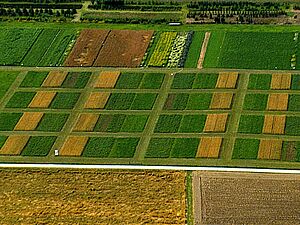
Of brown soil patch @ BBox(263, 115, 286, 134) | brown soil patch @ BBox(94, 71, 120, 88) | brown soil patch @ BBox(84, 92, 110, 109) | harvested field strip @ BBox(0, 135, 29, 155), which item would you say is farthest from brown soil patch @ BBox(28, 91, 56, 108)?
brown soil patch @ BBox(263, 115, 286, 134)

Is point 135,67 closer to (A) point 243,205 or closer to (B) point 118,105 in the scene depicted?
(B) point 118,105

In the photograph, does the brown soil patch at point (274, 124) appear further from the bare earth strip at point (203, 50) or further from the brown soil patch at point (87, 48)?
the brown soil patch at point (87, 48)

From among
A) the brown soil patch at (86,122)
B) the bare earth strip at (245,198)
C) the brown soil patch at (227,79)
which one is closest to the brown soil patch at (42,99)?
the brown soil patch at (86,122)

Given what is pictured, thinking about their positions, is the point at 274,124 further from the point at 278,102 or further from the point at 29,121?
the point at 29,121

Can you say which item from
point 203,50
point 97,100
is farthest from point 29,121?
point 203,50

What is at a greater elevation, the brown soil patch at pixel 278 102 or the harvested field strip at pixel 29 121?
the brown soil patch at pixel 278 102

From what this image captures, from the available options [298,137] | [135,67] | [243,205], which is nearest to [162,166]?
[243,205]

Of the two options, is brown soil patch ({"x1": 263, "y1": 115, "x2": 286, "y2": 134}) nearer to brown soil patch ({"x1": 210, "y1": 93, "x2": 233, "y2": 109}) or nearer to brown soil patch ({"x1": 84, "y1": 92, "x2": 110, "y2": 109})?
brown soil patch ({"x1": 210, "y1": 93, "x2": 233, "y2": 109})
